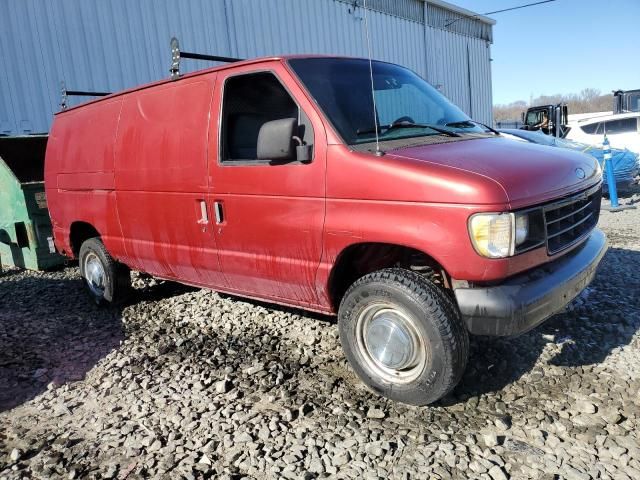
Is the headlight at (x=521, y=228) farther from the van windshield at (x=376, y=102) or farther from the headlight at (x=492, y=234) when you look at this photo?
the van windshield at (x=376, y=102)

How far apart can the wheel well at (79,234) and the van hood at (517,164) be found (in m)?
3.76

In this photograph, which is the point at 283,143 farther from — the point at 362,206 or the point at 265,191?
the point at 362,206

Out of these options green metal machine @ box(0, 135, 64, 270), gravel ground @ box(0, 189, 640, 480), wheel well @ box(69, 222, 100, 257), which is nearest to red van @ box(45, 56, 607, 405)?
gravel ground @ box(0, 189, 640, 480)

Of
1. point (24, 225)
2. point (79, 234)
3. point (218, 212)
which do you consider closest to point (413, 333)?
point (218, 212)

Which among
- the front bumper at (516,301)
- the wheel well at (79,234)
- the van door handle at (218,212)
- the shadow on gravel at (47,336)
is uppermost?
the van door handle at (218,212)

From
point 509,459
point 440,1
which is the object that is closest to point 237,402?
point 509,459

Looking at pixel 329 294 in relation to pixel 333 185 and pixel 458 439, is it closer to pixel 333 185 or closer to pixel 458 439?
pixel 333 185

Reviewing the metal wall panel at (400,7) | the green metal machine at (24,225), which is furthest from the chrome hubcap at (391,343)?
the metal wall panel at (400,7)

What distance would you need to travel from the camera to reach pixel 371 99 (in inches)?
131

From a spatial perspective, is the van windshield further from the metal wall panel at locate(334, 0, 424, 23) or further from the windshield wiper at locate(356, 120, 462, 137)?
the metal wall panel at locate(334, 0, 424, 23)

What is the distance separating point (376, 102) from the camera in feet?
11.0

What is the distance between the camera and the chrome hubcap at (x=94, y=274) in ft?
16.8

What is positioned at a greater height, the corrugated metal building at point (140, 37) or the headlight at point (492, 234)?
the corrugated metal building at point (140, 37)

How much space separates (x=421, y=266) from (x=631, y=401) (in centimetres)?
137
